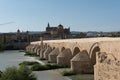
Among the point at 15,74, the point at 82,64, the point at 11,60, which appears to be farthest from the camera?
the point at 11,60

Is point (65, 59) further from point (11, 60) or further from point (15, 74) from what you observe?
point (15, 74)

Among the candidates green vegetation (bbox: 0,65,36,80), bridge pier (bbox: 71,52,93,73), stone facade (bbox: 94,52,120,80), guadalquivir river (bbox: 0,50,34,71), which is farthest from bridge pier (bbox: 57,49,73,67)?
stone facade (bbox: 94,52,120,80)

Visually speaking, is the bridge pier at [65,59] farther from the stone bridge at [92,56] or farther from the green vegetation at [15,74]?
the green vegetation at [15,74]

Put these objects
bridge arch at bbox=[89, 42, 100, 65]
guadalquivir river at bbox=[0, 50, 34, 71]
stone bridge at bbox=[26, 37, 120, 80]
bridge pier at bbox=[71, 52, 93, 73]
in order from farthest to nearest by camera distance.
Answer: guadalquivir river at bbox=[0, 50, 34, 71]
bridge pier at bbox=[71, 52, 93, 73]
bridge arch at bbox=[89, 42, 100, 65]
stone bridge at bbox=[26, 37, 120, 80]

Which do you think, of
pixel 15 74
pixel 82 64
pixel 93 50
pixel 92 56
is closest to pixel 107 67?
pixel 15 74

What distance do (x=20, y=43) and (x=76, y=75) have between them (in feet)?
135

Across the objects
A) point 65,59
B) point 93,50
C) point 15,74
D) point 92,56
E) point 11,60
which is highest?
point 93,50

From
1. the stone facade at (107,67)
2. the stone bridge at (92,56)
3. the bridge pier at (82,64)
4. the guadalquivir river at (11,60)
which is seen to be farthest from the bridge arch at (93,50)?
the guadalquivir river at (11,60)

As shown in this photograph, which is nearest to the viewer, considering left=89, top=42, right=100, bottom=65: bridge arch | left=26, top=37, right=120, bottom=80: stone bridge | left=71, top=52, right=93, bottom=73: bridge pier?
left=26, top=37, right=120, bottom=80: stone bridge

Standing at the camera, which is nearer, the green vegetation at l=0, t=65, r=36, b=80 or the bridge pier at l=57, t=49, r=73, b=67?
the green vegetation at l=0, t=65, r=36, b=80

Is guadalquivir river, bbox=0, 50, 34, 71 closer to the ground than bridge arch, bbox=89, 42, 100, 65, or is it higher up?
closer to the ground

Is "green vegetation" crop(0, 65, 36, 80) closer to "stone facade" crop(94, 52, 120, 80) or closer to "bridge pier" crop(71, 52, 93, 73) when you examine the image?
"stone facade" crop(94, 52, 120, 80)

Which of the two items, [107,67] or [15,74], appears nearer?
[107,67]

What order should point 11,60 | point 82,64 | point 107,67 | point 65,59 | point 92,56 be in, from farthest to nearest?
point 11,60 → point 65,59 → point 82,64 → point 92,56 → point 107,67
